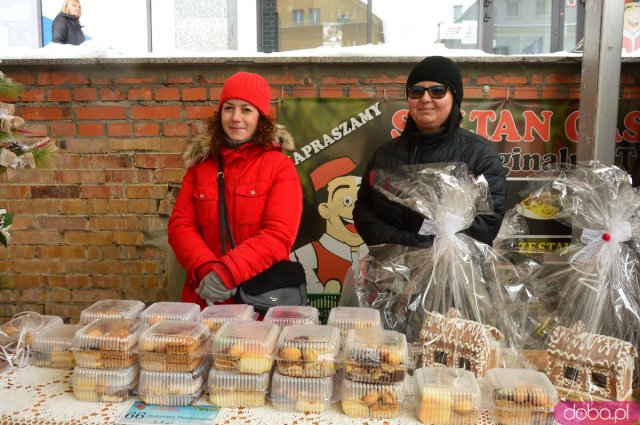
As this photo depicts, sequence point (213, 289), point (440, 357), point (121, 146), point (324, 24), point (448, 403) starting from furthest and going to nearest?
point (324, 24) < point (121, 146) < point (213, 289) < point (440, 357) < point (448, 403)

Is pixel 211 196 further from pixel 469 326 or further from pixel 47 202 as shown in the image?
pixel 47 202

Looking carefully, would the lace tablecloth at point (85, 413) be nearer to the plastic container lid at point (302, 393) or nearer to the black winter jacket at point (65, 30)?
the plastic container lid at point (302, 393)

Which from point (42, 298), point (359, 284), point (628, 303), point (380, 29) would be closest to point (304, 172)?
point (359, 284)

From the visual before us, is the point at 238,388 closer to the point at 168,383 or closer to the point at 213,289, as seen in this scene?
the point at 168,383

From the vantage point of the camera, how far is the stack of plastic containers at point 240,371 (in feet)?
4.21

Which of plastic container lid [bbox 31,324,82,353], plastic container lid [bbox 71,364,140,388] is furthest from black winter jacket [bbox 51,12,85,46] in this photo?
plastic container lid [bbox 71,364,140,388]

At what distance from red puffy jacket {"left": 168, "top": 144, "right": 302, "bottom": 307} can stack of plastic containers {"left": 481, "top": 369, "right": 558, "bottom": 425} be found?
1.05 meters

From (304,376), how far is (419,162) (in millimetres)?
1182

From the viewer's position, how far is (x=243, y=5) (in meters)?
6.67

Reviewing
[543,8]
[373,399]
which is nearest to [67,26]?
[373,399]

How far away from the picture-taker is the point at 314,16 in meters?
7.02

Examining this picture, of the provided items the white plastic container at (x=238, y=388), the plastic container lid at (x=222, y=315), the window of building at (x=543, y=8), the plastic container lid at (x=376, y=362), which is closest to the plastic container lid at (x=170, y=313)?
the plastic container lid at (x=222, y=315)

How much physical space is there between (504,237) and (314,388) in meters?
1.23

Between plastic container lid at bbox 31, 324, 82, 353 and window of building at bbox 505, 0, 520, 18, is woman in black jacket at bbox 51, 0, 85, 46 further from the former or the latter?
window of building at bbox 505, 0, 520, 18
